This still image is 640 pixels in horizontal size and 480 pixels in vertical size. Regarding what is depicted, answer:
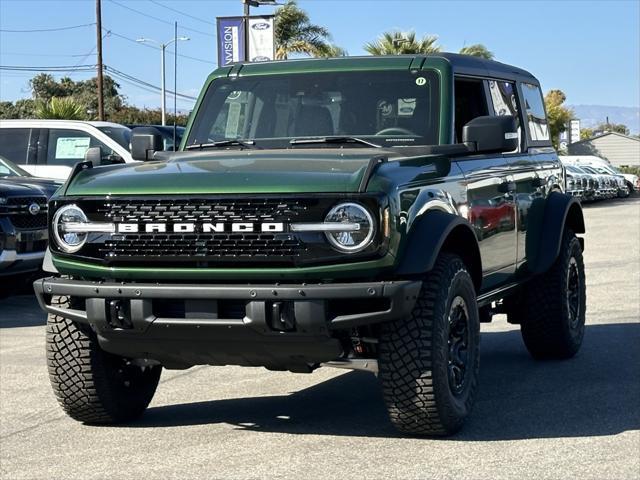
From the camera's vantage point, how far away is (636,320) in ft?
35.1

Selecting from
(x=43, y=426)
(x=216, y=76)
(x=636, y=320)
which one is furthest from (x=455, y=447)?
(x=636, y=320)

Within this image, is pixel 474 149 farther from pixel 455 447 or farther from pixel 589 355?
pixel 589 355

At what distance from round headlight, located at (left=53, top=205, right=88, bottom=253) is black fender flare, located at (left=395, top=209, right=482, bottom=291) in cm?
157

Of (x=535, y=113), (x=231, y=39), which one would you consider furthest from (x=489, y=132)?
(x=231, y=39)

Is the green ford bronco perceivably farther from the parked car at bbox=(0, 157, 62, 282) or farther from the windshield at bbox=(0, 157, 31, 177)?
the windshield at bbox=(0, 157, 31, 177)

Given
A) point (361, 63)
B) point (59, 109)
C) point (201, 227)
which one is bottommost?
point (201, 227)

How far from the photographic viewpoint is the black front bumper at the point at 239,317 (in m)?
5.41

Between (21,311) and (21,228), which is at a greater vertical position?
(21,228)

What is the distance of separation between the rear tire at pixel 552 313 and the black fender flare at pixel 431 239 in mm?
2011

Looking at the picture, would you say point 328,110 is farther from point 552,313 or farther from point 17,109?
point 17,109

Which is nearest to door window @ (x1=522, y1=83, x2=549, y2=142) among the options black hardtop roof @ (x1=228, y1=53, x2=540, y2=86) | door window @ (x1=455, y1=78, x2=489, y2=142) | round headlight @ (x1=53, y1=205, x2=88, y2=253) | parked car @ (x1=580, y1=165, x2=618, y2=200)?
black hardtop roof @ (x1=228, y1=53, x2=540, y2=86)

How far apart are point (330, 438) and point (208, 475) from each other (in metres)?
0.91

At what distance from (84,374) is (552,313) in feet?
11.7

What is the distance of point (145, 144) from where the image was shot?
7.13m
